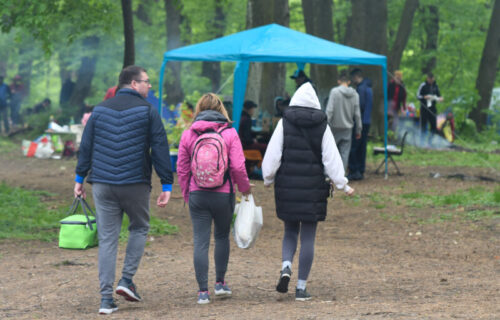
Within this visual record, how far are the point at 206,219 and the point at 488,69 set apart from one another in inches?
812

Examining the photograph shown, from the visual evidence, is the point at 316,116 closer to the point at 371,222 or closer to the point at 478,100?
the point at 371,222

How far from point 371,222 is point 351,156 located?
428 cm

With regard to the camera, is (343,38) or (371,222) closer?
(371,222)

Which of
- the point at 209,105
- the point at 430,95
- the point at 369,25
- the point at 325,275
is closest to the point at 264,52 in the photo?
the point at 325,275

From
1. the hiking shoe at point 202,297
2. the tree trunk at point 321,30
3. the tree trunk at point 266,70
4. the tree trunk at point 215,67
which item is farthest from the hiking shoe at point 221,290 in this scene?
the tree trunk at point 215,67

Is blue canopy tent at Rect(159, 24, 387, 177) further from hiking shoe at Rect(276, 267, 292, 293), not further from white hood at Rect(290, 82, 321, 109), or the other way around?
hiking shoe at Rect(276, 267, 292, 293)

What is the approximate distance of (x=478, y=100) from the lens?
24.7 m

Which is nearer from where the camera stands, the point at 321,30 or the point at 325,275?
the point at 325,275

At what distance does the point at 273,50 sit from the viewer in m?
13.1

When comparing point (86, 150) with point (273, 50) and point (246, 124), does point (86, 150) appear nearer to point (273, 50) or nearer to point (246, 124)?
point (273, 50)

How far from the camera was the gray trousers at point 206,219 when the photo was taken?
5848mm

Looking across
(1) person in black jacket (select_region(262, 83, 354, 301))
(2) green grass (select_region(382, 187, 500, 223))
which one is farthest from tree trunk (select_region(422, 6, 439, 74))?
(1) person in black jacket (select_region(262, 83, 354, 301))

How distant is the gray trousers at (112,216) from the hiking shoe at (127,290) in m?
0.06

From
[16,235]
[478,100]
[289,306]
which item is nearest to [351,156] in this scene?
[16,235]
